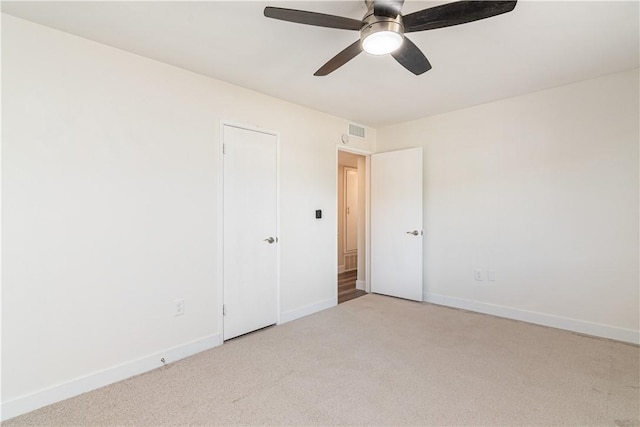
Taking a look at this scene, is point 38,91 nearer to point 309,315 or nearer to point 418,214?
point 309,315

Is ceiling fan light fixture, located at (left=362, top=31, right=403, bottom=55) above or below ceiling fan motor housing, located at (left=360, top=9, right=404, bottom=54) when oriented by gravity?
below

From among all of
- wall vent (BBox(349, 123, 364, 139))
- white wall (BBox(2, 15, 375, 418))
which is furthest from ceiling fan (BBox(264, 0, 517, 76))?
wall vent (BBox(349, 123, 364, 139))

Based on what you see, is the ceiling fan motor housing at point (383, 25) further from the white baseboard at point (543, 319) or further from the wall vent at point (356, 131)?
the white baseboard at point (543, 319)

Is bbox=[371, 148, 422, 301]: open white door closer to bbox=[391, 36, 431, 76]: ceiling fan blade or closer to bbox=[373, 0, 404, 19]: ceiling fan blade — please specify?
bbox=[391, 36, 431, 76]: ceiling fan blade

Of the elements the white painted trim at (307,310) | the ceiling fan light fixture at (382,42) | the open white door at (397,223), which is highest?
the ceiling fan light fixture at (382,42)

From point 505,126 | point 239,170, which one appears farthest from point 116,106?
point 505,126

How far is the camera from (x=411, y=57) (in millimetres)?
2010

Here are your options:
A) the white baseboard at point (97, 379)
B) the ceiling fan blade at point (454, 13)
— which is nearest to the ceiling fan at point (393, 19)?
the ceiling fan blade at point (454, 13)

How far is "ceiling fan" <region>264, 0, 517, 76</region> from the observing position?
1560 mm

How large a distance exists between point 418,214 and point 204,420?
3.28 m

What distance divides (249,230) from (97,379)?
162 cm

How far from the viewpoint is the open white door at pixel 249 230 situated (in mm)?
3025

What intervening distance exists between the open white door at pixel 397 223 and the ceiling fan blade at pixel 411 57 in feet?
7.05

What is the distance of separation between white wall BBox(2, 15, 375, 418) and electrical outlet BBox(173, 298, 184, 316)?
36 mm
